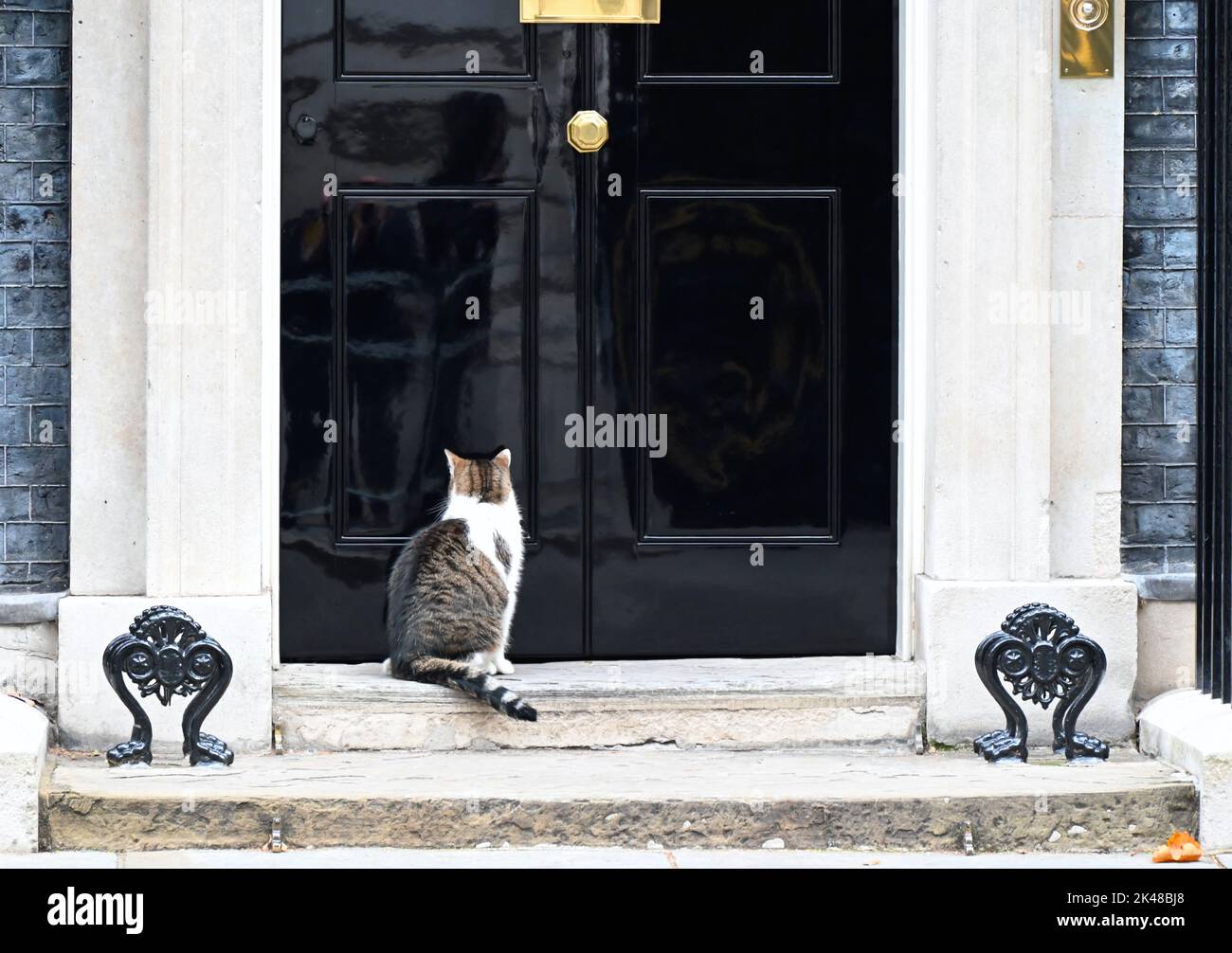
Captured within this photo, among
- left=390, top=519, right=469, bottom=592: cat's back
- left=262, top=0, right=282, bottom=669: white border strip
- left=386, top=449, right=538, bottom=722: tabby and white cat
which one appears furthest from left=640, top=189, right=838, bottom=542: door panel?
left=262, top=0, right=282, bottom=669: white border strip

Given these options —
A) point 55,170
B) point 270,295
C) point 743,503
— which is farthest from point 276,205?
point 743,503

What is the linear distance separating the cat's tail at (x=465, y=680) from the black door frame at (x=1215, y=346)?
7.39ft

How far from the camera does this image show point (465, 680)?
5.69 meters

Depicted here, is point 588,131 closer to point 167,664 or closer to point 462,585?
point 462,585

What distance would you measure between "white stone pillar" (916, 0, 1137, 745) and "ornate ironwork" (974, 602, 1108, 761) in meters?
0.26

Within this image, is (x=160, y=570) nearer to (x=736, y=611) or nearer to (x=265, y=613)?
(x=265, y=613)

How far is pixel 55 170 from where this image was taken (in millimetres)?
5770

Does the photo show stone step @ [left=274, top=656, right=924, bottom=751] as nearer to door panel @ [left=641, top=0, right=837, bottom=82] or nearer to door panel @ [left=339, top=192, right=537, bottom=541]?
door panel @ [left=339, top=192, right=537, bottom=541]

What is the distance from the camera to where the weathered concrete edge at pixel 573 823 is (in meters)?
5.12

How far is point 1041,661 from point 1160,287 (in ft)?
4.73

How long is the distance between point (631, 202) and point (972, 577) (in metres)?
1.79

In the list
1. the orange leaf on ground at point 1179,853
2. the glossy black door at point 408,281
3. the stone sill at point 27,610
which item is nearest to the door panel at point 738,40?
the glossy black door at point 408,281

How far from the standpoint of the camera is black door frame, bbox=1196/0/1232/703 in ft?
18.4
